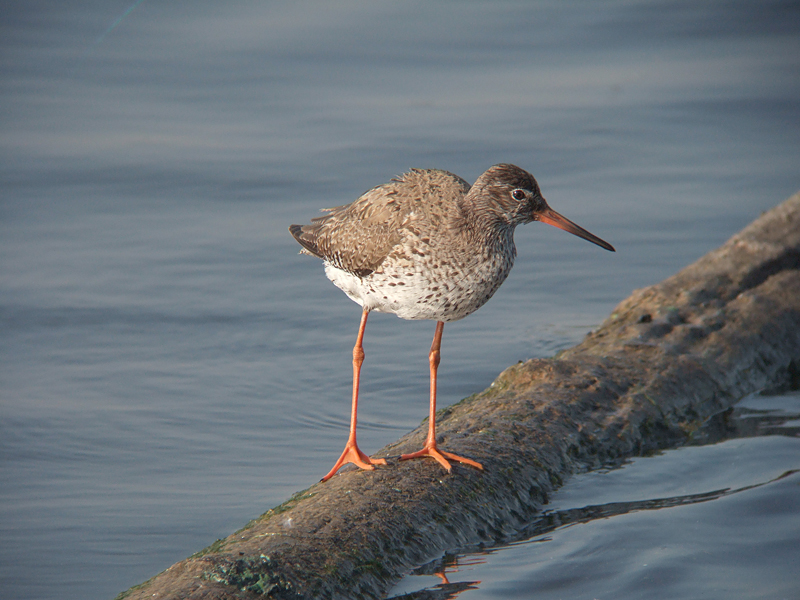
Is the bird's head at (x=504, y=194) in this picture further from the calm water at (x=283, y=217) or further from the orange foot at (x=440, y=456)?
the calm water at (x=283, y=217)

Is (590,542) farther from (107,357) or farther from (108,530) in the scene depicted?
(107,357)

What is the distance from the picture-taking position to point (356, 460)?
229 inches

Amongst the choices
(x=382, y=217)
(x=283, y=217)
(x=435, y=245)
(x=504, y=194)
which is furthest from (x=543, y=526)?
(x=283, y=217)

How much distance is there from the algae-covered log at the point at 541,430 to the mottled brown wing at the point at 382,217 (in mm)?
1303

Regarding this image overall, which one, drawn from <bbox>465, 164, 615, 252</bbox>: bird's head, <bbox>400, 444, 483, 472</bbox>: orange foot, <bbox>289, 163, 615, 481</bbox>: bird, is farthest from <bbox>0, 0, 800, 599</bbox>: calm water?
<bbox>465, 164, 615, 252</bbox>: bird's head

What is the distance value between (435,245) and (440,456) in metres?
1.34

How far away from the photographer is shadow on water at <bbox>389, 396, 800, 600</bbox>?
17.2ft

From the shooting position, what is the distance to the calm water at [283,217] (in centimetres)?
673

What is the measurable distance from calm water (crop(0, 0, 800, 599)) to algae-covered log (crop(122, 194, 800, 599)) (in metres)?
0.36

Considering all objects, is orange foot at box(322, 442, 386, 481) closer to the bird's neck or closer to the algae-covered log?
the algae-covered log

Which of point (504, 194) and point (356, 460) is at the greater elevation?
point (504, 194)

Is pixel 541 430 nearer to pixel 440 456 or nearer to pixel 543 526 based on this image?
pixel 543 526

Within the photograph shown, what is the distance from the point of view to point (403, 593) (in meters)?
5.03

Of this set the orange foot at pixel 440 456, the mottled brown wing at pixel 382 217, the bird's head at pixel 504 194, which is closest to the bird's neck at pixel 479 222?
the bird's head at pixel 504 194
